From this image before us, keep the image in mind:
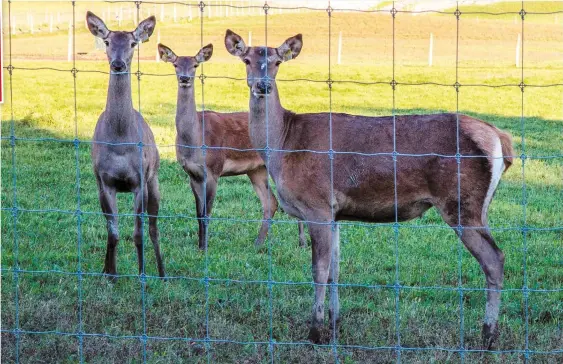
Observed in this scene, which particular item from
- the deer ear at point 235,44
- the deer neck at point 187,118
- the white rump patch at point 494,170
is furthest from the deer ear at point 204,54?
the white rump patch at point 494,170

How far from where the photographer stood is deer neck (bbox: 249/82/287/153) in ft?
21.2

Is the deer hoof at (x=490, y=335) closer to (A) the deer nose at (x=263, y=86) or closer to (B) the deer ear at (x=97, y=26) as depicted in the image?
(A) the deer nose at (x=263, y=86)

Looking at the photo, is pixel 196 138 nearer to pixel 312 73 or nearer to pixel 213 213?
pixel 213 213

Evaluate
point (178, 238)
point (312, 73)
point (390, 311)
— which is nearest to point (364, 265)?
point (390, 311)

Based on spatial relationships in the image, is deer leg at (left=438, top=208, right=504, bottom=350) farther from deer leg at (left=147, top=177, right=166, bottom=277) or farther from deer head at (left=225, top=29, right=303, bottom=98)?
deer leg at (left=147, top=177, right=166, bottom=277)

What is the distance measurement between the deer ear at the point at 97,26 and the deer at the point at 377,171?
1.31 metres

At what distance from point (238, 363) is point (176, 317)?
3.12 ft

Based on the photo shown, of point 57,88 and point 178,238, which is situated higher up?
point 57,88

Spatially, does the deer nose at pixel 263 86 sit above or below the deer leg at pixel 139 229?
above

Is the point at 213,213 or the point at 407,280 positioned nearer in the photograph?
the point at 407,280

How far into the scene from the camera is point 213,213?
32.2 feet

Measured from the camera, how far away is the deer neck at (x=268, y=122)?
21.2 feet

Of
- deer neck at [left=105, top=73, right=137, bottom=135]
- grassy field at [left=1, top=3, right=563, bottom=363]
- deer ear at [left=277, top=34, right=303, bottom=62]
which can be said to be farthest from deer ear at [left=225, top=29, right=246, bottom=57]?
deer neck at [left=105, top=73, right=137, bottom=135]

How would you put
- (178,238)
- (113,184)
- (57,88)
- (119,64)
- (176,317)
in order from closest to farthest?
1. (176,317)
2. (119,64)
3. (113,184)
4. (178,238)
5. (57,88)
